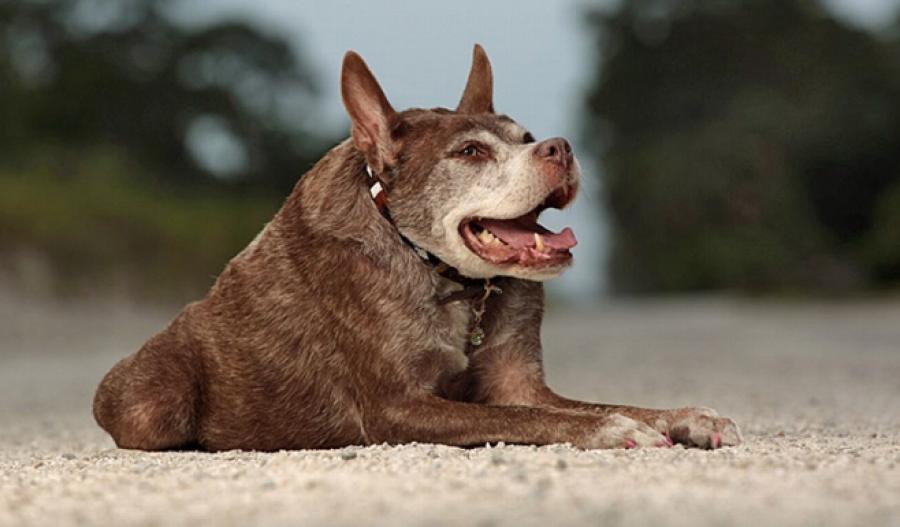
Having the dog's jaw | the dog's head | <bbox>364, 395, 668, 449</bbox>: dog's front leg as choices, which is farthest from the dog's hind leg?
the dog's jaw

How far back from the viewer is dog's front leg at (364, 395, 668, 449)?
5.40 metres

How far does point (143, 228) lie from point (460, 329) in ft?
67.1

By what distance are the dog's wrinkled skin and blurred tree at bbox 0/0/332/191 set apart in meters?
24.7

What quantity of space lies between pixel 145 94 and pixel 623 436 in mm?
28177

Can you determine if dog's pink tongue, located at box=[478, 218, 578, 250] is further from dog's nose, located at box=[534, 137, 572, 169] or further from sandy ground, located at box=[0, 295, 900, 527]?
sandy ground, located at box=[0, 295, 900, 527]

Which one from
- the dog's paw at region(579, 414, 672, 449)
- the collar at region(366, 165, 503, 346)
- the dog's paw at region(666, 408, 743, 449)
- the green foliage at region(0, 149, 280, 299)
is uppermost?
the green foliage at region(0, 149, 280, 299)

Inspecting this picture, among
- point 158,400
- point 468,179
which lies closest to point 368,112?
point 468,179

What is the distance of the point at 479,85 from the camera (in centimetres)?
684

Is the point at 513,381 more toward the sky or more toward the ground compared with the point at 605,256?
more toward the ground

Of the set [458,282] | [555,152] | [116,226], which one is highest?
[116,226]

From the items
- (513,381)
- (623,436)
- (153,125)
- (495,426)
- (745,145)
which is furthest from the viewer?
(745,145)

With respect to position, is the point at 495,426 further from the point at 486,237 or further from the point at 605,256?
the point at 605,256

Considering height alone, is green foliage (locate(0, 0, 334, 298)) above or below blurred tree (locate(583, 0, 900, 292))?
below

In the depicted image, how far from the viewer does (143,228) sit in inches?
1001
